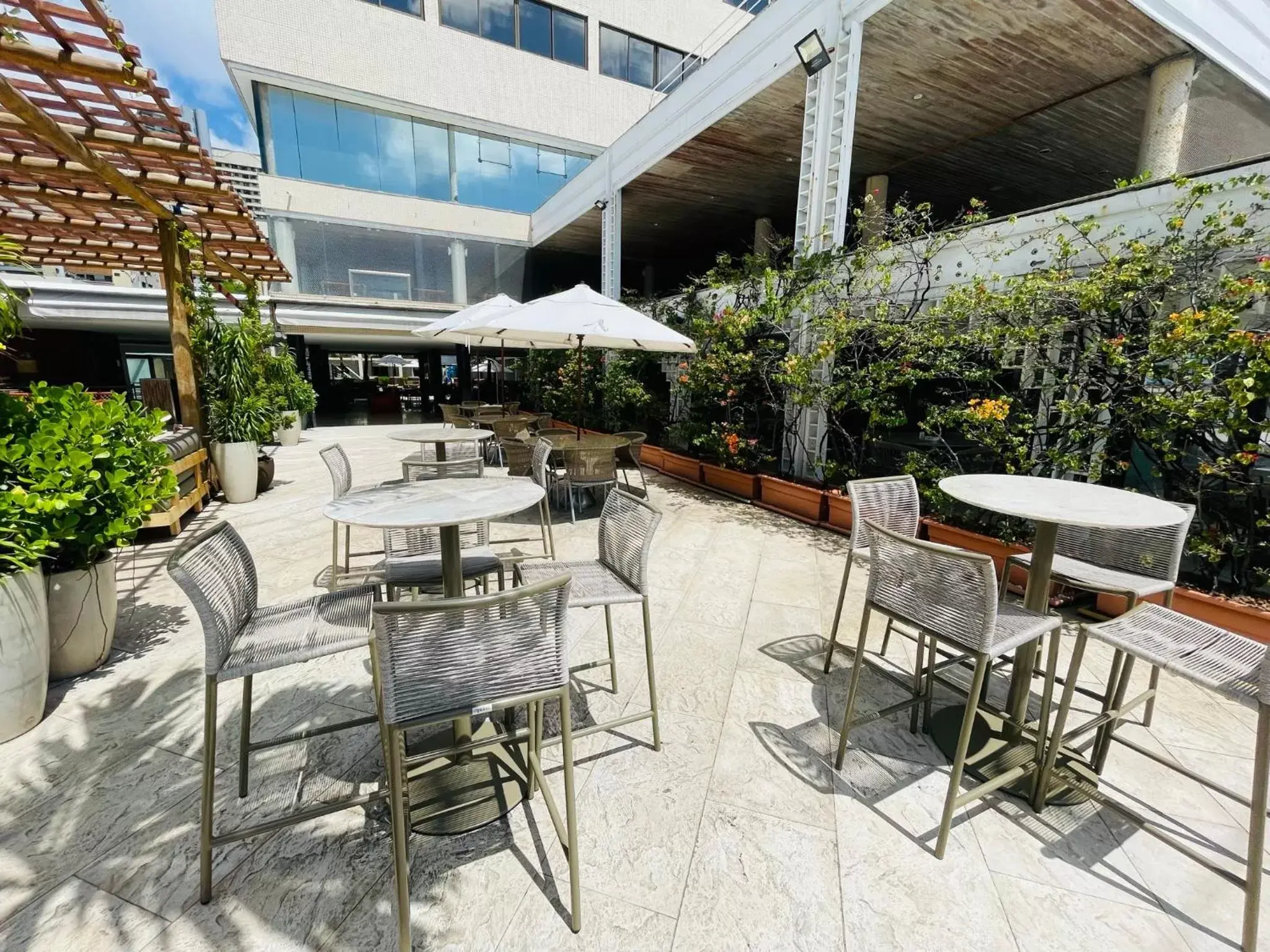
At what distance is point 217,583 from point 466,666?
0.90m

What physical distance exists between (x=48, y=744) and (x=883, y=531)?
3.44m

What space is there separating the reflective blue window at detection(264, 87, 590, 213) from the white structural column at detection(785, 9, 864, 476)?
1057 centimetres

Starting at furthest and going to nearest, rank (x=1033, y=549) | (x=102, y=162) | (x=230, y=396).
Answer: (x=230, y=396), (x=102, y=162), (x=1033, y=549)

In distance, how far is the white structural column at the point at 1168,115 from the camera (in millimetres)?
5859

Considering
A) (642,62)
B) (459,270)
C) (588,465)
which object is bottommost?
(588,465)

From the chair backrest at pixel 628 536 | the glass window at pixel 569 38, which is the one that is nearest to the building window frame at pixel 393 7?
the glass window at pixel 569 38

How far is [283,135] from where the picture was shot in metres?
12.6

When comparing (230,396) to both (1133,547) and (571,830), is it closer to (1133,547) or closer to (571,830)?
(571,830)

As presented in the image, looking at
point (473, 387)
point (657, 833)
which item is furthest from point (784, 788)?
point (473, 387)

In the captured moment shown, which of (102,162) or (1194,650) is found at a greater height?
(102,162)

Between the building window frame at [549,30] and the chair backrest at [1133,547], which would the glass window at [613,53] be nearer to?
the building window frame at [549,30]

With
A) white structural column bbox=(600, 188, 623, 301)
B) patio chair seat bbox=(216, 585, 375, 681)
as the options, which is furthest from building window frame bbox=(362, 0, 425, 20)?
patio chair seat bbox=(216, 585, 375, 681)

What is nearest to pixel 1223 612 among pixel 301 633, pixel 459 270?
pixel 301 633

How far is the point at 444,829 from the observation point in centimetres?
182
